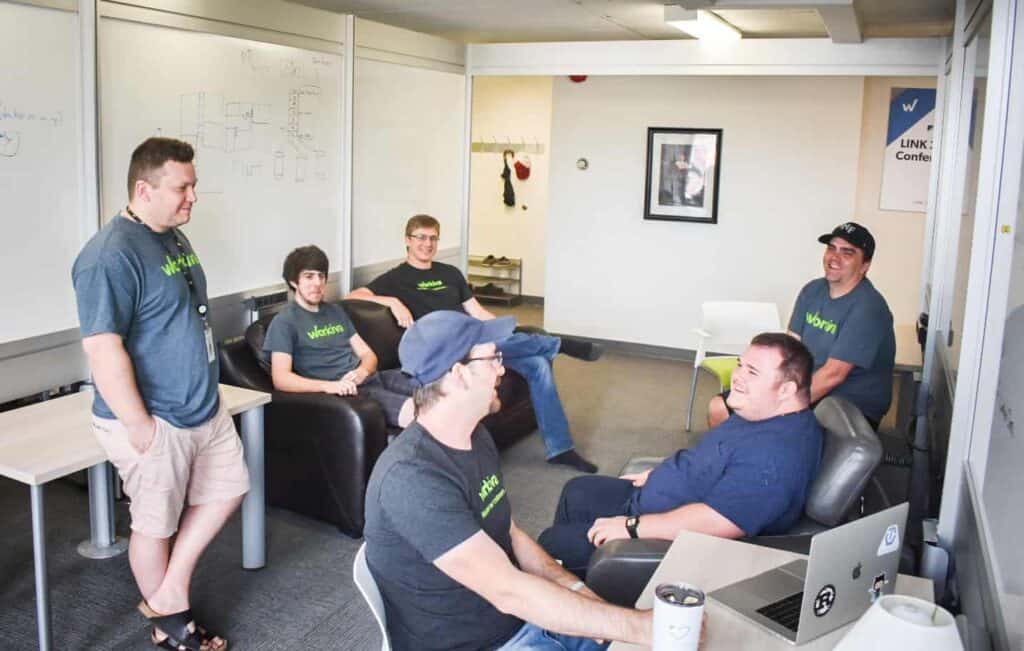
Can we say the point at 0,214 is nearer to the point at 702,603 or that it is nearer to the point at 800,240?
the point at 702,603

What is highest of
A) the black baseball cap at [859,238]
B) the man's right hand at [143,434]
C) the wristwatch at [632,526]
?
the black baseball cap at [859,238]

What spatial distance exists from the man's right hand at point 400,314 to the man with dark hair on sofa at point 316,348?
0.52 meters

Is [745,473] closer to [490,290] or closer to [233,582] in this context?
[233,582]

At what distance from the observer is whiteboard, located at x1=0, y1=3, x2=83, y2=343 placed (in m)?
3.31

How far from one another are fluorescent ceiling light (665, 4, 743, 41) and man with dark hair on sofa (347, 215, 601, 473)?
1.66 metres

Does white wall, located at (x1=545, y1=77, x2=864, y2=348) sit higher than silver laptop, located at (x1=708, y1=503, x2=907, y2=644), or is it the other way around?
white wall, located at (x1=545, y1=77, x2=864, y2=348)

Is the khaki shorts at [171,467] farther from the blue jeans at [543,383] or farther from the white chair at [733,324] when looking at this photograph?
the white chair at [733,324]

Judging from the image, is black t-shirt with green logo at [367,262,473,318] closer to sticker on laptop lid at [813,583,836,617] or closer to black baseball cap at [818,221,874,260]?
black baseball cap at [818,221,874,260]

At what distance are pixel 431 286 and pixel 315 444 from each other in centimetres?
151

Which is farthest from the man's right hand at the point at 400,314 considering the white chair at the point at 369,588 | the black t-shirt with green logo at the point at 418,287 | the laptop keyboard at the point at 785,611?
the laptop keyboard at the point at 785,611

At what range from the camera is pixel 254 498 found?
352 cm

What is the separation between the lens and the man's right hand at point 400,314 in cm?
496

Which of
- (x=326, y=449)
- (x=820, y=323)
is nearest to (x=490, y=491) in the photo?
(x=326, y=449)

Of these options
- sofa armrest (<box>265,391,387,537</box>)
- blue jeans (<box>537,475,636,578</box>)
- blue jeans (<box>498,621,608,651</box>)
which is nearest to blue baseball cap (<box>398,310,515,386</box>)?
blue jeans (<box>498,621,608,651</box>)
